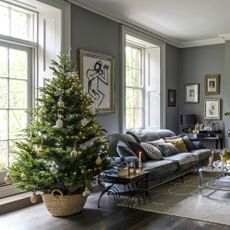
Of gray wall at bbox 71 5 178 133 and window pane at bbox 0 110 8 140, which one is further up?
gray wall at bbox 71 5 178 133

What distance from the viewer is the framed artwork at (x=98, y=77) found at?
5.29 meters

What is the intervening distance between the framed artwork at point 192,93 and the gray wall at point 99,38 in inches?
108

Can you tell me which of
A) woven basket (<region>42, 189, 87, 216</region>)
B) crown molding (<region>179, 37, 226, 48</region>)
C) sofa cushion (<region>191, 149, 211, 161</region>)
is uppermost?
crown molding (<region>179, 37, 226, 48</region>)

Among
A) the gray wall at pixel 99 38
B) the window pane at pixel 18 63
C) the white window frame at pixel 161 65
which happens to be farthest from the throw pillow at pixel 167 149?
the window pane at pixel 18 63

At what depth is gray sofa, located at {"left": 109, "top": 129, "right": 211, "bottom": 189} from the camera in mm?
4910

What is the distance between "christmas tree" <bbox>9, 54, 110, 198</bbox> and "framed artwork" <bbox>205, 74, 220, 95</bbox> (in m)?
4.80

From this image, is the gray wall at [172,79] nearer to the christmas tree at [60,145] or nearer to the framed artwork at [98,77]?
the framed artwork at [98,77]

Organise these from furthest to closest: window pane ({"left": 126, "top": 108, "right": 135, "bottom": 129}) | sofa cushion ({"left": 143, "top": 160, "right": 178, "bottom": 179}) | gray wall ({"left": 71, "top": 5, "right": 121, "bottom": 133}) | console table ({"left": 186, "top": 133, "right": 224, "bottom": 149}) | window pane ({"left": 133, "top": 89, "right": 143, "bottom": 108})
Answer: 1. console table ({"left": 186, "top": 133, "right": 224, "bottom": 149})
2. window pane ({"left": 133, "top": 89, "right": 143, "bottom": 108})
3. window pane ({"left": 126, "top": 108, "right": 135, "bottom": 129})
4. gray wall ({"left": 71, "top": 5, "right": 121, "bottom": 133})
5. sofa cushion ({"left": 143, "top": 160, "right": 178, "bottom": 179})

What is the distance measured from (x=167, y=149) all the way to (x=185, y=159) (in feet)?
1.23

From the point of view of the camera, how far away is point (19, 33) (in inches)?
185

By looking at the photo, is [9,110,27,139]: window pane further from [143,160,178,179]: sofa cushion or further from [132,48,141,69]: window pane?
[132,48,141,69]: window pane

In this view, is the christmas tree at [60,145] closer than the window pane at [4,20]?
Yes

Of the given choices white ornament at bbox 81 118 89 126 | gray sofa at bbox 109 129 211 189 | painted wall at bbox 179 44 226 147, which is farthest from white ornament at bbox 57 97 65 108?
painted wall at bbox 179 44 226 147

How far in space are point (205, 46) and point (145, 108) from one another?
216 cm
